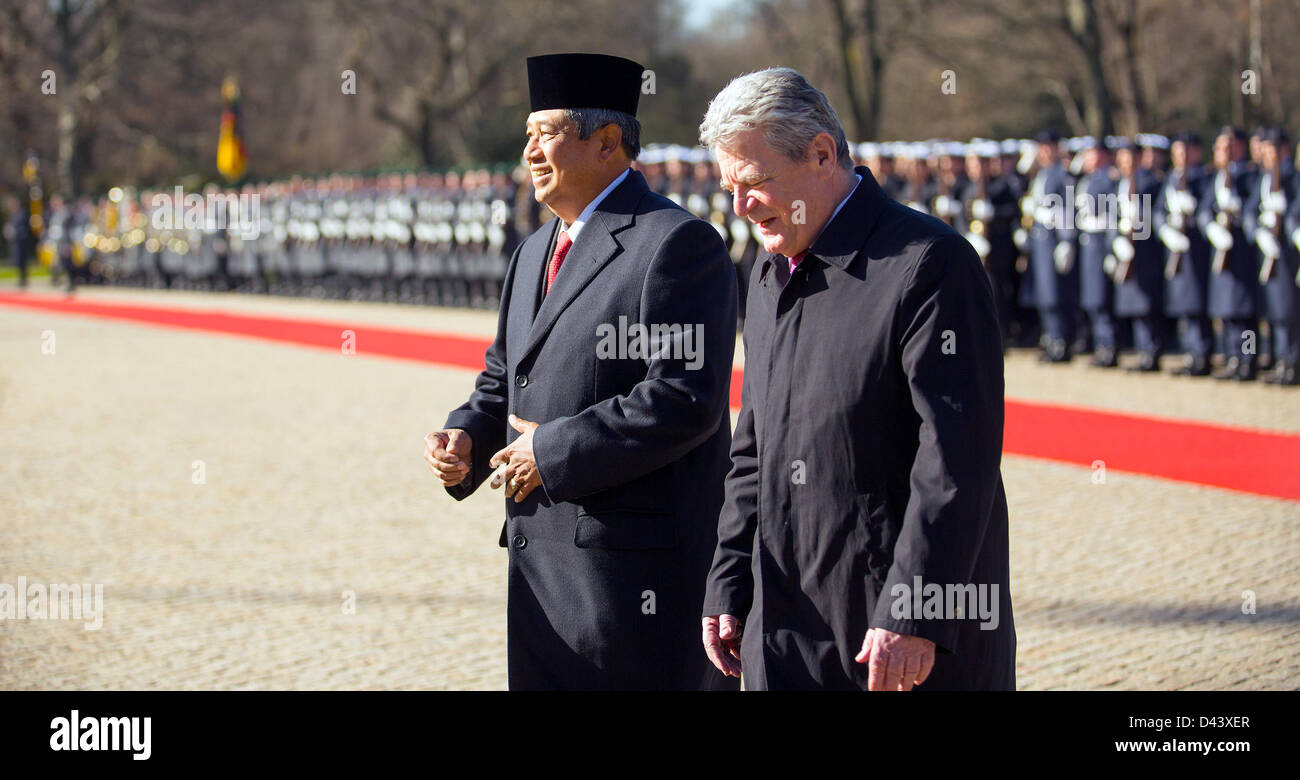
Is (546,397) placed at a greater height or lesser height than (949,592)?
greater

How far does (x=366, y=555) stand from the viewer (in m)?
6.80

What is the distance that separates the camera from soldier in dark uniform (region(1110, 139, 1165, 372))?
12703mm

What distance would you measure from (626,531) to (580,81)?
0.95 metres

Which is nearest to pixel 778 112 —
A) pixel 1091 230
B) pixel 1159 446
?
pixel 1159 446

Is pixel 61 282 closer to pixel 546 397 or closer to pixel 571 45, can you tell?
pixel 571 45

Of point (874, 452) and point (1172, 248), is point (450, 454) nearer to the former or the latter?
point (874, 452)

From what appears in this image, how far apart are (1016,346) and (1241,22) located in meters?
19.8

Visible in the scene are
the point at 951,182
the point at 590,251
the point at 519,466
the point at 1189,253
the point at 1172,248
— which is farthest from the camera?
the point at 951,182

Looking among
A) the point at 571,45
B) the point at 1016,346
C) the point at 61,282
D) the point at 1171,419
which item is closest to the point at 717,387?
the point at 1171,419

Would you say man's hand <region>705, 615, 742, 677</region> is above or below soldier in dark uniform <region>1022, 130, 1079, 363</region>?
below

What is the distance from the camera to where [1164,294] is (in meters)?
12.8

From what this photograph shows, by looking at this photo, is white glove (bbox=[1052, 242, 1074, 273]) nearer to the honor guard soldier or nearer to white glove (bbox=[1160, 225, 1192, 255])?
white glove (bbox=[1160, 225, 1192, 255])

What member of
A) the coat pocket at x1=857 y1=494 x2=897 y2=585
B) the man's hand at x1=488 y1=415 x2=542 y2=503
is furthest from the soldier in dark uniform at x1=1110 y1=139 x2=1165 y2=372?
the coat pocket at x1=857 y1=494 x2=897 y2=585
